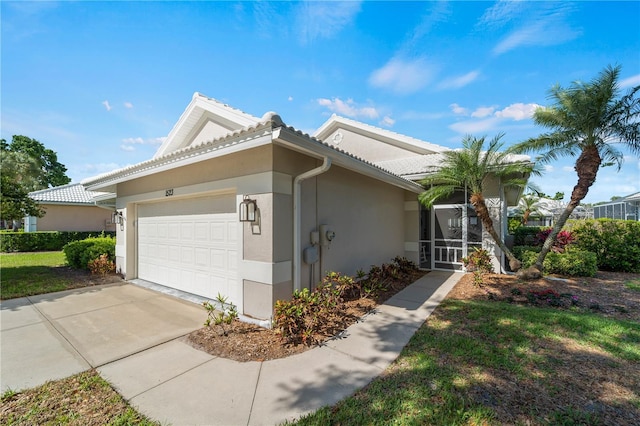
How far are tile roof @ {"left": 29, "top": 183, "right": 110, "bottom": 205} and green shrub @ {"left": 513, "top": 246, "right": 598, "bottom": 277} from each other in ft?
76.1

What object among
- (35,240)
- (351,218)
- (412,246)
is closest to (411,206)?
(412,246)

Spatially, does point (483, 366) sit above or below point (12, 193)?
below

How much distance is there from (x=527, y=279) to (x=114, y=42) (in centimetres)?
1307

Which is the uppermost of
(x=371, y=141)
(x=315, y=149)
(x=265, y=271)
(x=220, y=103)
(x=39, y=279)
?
(x=220, y=103)

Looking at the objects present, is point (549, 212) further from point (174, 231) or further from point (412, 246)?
point (174, 231)

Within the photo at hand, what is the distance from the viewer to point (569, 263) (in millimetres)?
8500

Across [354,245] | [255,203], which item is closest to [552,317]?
[354,245]

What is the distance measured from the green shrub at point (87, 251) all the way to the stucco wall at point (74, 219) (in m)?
10.5

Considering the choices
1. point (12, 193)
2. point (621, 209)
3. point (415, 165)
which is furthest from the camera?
point (621, 209)

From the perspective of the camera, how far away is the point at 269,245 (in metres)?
4.92

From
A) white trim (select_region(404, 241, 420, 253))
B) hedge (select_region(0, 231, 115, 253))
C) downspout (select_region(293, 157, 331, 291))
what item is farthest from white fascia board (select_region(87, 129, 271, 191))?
hedge (select_region(0, 231, 115, 253))

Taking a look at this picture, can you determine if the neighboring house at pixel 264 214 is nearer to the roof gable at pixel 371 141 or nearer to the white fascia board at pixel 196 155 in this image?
the white fascia board at pixel 196 155

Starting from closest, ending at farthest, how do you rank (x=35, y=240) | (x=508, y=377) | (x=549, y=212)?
(x=508, y=377) < (x=35, y=240) < (x=549, y=212)

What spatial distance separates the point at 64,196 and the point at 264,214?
72.6 feet
